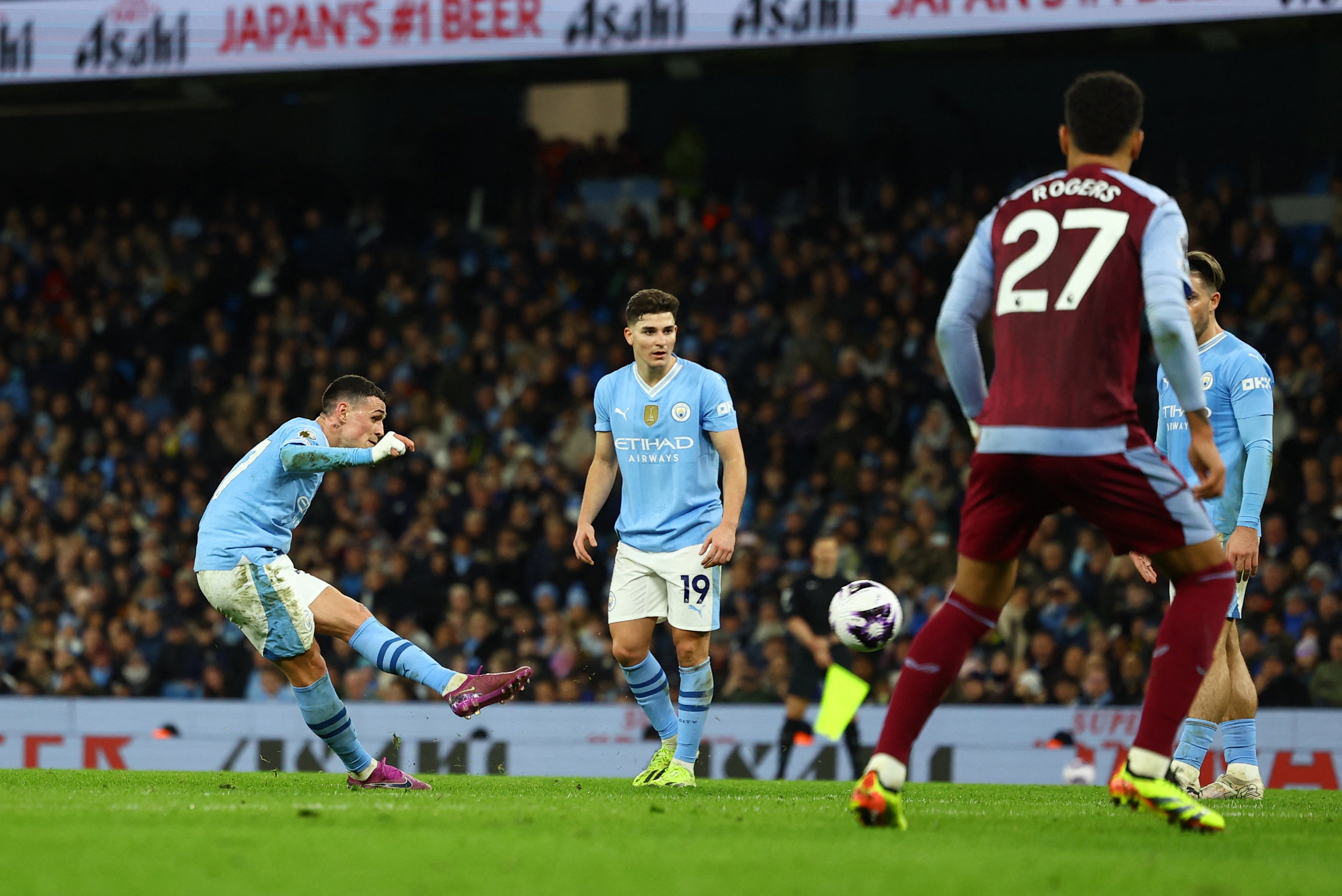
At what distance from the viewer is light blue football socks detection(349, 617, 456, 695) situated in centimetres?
691

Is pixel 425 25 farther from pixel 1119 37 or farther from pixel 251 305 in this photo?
pixel 1119 37

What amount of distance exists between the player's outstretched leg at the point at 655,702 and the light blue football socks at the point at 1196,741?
2309 millimetres

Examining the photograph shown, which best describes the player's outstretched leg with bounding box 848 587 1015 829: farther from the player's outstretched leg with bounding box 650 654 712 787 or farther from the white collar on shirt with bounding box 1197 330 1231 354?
the player's outstretched leg with bounding box 650 654 712 787

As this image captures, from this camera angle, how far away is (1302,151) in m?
17.5

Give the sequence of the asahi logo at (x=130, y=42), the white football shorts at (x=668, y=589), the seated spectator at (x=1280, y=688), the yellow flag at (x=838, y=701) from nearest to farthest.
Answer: the white football shorts at (x=668, y=589) → the yellow flag at (x=838, y=701) → the seated spectator at (x=1280, y=688) → the asahi logo at (x=130, y=42)

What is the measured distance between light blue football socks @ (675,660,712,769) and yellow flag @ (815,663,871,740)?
14.1 feet

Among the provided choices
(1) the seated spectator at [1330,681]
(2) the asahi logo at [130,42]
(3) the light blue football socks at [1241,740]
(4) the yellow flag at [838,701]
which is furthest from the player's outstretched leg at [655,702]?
(2) the asahi logo at [130,42]

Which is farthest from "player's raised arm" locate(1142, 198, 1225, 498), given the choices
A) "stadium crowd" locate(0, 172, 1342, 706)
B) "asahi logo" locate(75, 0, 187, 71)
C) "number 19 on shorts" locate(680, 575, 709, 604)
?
"asahi logo" locate(75, 0, 187, 71)

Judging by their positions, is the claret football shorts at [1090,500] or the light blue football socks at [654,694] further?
the light blue football socks at [654,694]

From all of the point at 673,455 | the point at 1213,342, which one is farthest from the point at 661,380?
the point at 1213,342

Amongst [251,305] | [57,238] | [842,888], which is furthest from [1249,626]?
[57,238]

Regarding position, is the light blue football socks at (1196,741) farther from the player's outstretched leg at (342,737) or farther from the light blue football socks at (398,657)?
the player's outstretched leg at (342,737)

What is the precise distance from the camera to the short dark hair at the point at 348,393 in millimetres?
7137

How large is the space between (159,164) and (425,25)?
26.0ft
